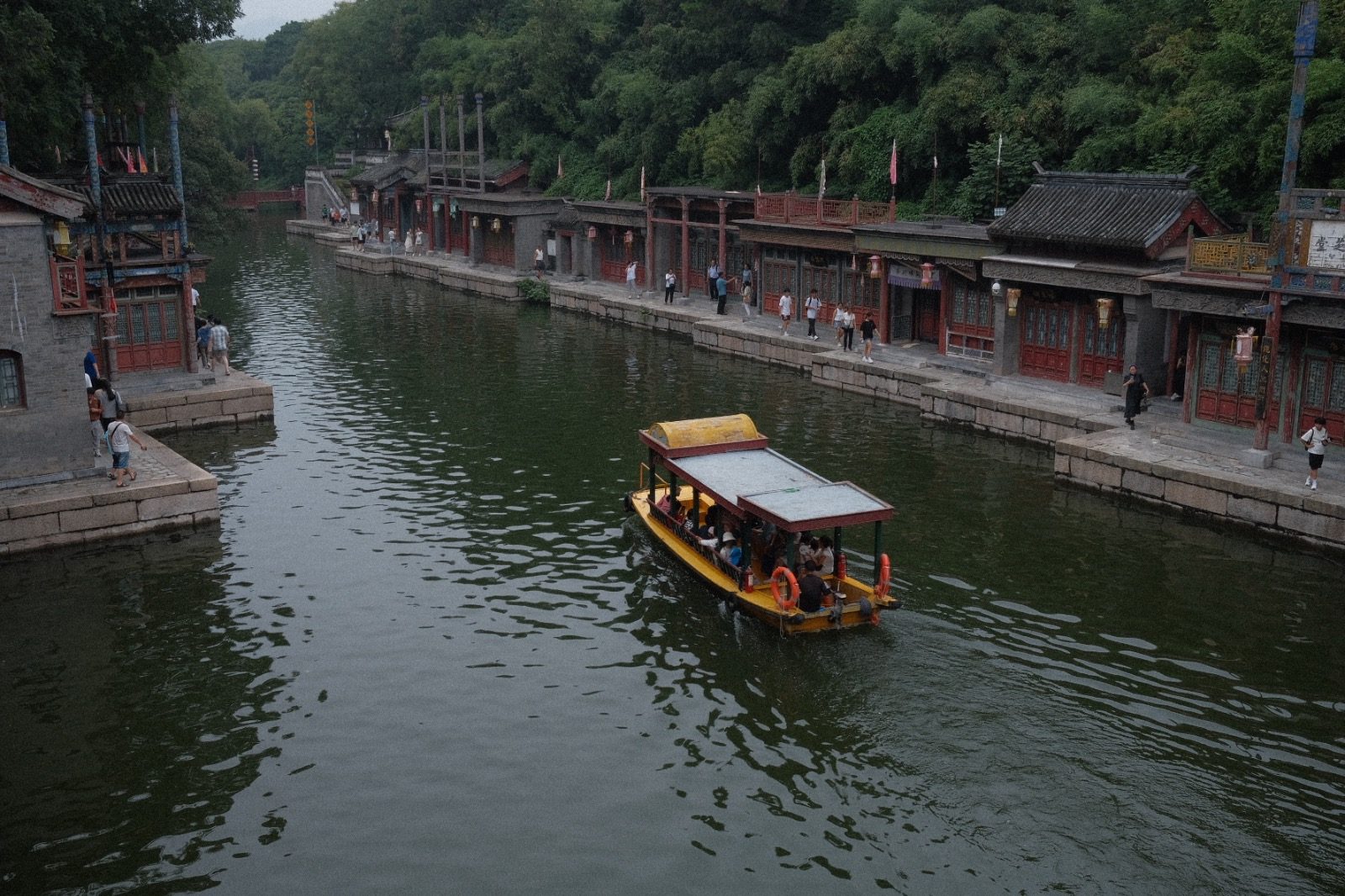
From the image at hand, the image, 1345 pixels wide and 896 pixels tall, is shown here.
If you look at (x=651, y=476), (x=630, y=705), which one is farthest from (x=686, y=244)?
(x=630, y=705)

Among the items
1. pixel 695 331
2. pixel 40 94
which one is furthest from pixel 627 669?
pixel 695 331

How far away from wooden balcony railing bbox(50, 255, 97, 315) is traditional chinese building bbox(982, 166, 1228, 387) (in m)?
22.6

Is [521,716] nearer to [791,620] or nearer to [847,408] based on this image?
[791,620]

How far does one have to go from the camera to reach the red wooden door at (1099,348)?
106 ft

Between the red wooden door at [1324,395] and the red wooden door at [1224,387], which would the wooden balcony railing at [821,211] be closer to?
the red wooden door at [1224,387]

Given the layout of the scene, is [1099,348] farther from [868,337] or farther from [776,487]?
[776,487]

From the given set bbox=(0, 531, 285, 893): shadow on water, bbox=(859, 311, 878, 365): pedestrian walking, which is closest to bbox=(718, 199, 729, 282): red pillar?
bbox=(859, 311, 878, 365): pedestrian walking

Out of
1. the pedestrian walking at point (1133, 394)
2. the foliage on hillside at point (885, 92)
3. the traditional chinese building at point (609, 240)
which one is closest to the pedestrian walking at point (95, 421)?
the foliage on hillside at point (885, 92)

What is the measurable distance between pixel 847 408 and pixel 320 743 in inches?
848

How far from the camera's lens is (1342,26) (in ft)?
109

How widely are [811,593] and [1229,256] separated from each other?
14616 mm

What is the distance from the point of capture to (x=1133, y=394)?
28547 millimetres

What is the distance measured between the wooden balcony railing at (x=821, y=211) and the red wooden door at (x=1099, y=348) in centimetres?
872

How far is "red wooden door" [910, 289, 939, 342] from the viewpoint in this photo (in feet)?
131
